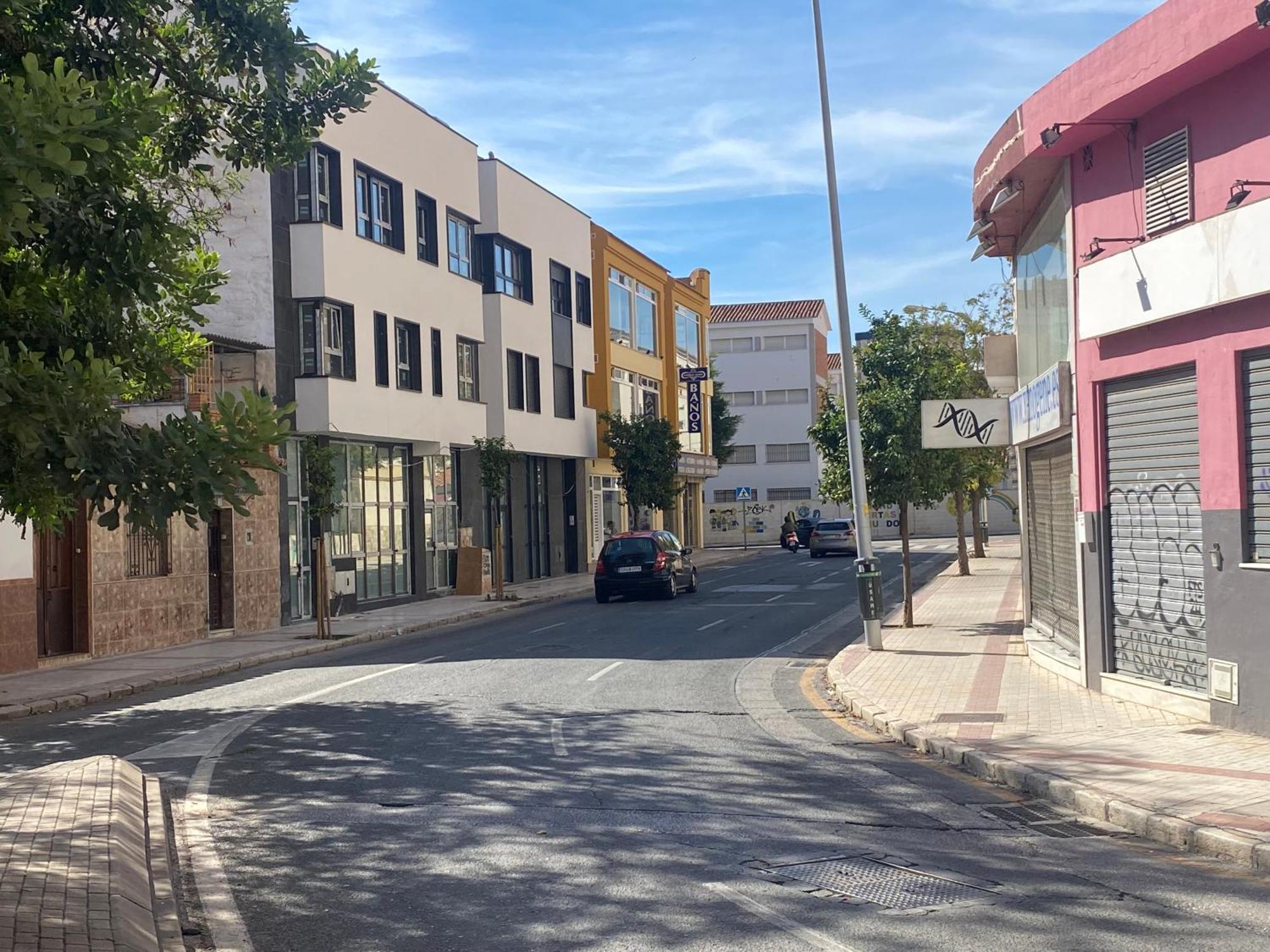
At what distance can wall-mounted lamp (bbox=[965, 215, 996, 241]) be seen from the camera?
1650 centimetres

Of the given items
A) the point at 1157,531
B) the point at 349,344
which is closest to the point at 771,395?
the point at 349,344

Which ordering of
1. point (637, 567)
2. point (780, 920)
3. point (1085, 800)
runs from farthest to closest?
point (637, 567)
point (1085, 800)
point (780, 920)

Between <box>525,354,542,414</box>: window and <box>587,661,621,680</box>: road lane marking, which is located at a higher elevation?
<box>525,354,542,414</box>: window

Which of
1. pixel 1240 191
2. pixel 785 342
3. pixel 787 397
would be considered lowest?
pixel 1240 191

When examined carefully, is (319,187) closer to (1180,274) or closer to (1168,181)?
(1168,181)

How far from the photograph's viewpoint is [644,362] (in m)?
51.0

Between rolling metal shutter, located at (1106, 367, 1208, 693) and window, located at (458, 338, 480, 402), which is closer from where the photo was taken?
rolling metal shutter, located at (1106, 367, 1208, 693)

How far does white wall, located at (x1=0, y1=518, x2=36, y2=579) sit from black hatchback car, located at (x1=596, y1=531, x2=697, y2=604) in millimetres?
12986

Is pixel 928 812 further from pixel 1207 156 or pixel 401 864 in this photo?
pixel 1207 156

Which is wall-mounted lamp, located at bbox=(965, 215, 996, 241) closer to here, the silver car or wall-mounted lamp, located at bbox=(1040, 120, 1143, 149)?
wall-mounted lamp, located at bbox=(1040, 120, 1143, 149)

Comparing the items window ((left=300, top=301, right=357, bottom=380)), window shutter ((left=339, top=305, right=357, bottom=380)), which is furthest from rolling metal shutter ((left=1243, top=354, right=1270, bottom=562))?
window shutter ((left=339, top=305, right=357, bottom=380))

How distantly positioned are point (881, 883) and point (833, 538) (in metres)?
42.6

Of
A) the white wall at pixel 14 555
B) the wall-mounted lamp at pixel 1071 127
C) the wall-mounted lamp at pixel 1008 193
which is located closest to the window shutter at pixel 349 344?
the white wall at pixel 14 555

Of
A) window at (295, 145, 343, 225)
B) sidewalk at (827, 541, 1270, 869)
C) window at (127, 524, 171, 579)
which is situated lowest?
sidewalk at (827, 541, 1270, 869)
